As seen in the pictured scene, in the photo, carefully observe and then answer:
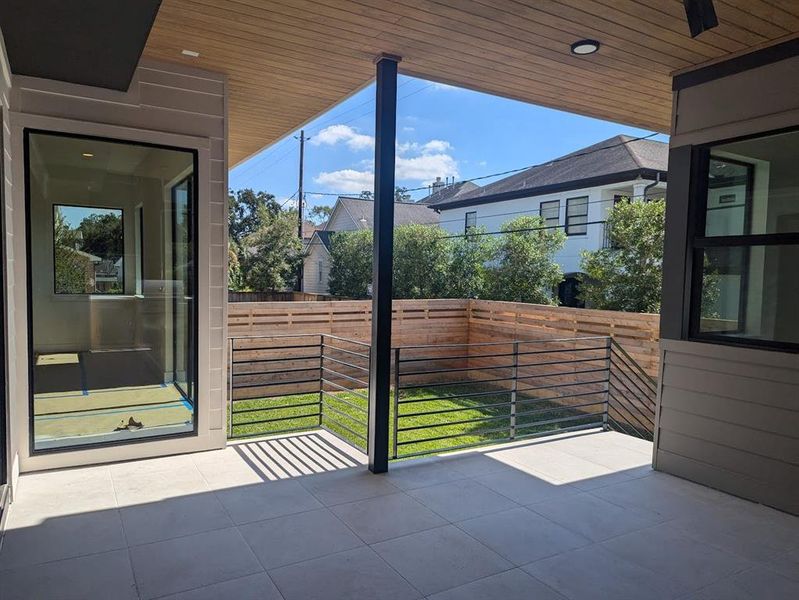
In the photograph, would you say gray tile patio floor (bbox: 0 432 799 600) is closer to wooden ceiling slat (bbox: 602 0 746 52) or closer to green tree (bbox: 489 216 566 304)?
wooden ceiling slat (bbox: 602 0 746 52)

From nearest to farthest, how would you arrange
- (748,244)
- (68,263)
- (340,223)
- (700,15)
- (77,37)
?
(700,15) → (77,37) → (748,244) → (68,263) → (340,223)

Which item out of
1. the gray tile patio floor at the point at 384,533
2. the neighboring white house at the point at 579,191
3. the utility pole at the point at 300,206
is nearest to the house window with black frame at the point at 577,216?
the neighboring white house at the point at 579,191

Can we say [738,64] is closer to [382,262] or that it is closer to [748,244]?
[748,244]

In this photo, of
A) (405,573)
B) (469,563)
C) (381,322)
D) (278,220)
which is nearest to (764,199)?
(381,322)

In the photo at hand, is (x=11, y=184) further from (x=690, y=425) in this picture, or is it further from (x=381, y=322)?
(x=690, y=425)

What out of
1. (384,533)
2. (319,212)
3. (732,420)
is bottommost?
(384,533)

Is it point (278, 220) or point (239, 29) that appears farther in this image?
point (278, 220)

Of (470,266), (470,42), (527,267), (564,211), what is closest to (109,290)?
(470,42)

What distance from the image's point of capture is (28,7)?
2.10 m

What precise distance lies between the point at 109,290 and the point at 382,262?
195cm

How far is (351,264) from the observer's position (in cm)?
1345

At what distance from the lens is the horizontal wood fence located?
608cm

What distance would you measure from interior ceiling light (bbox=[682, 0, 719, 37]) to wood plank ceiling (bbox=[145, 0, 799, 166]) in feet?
2.02

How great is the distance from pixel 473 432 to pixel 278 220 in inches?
461
